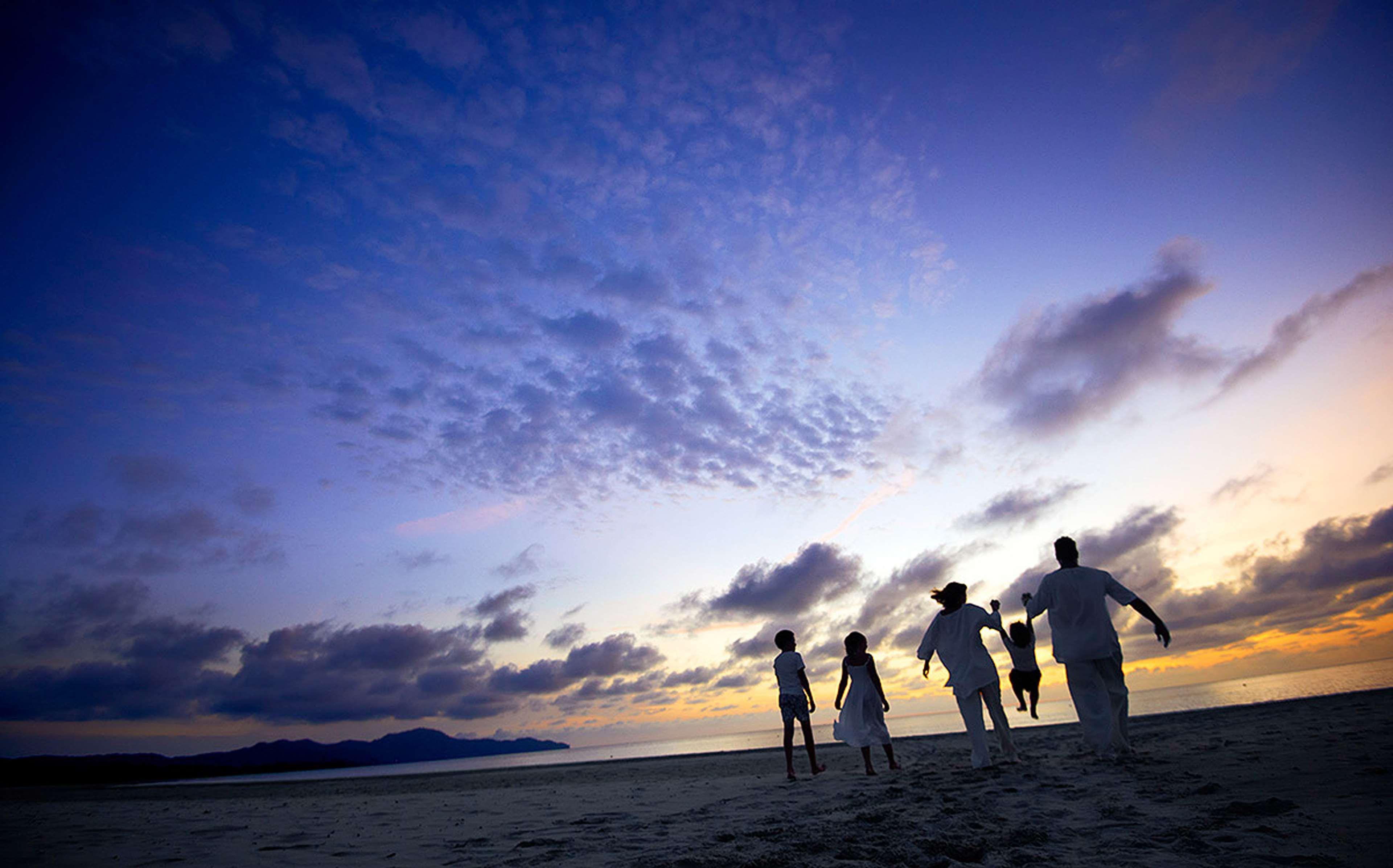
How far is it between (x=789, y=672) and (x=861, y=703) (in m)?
1.26

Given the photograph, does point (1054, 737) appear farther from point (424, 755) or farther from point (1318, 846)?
point (424, 755)

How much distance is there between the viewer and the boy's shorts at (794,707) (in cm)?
1070

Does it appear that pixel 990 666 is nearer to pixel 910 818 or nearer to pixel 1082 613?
pixel 1082 613

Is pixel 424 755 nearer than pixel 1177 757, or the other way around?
pixel 1177 757

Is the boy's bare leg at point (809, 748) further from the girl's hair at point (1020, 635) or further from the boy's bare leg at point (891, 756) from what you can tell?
the girl's hair at point (1020, 635)

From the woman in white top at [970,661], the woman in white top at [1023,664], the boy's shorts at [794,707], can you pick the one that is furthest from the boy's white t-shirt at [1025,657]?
the boy's shorts at [794,707]

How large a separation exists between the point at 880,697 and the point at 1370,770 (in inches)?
228

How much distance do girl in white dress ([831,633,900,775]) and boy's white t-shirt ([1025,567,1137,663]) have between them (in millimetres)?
2805

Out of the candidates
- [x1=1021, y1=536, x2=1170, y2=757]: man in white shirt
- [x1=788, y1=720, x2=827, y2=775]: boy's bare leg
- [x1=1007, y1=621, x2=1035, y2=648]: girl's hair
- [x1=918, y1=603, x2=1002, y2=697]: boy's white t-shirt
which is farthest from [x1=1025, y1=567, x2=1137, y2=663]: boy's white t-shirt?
[x1=788, y1=720, x2=827, y2=775]: boy's bare leg

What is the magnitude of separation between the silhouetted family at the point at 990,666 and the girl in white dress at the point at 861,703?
13mm

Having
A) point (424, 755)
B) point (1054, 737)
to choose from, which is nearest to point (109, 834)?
point (1054, 737)

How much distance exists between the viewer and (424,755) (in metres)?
185

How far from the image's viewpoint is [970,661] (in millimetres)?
9414

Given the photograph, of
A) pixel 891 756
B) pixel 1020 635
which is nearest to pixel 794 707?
pixel 891 756
